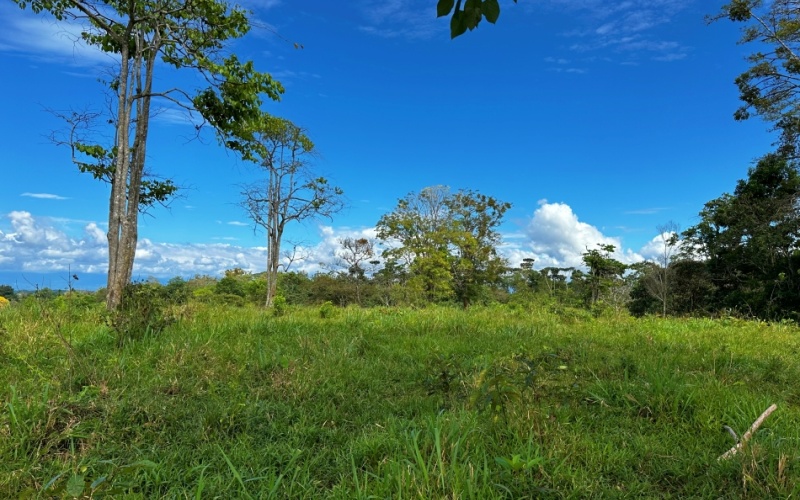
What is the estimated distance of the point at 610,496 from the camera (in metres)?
2.26

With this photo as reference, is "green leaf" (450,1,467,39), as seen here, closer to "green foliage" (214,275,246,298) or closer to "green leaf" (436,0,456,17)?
"green leaf" (436,0,456,17)

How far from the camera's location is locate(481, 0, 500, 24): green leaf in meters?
1.69

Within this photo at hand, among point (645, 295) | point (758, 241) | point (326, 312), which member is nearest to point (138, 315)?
point (326, 312)

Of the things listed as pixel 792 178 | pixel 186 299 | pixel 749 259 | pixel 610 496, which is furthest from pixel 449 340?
pixel 792 178

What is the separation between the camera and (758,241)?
63.1ft

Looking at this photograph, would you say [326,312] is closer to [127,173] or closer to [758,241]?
[127,173]

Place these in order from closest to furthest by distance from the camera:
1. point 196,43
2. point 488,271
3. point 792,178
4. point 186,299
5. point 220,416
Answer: point 220,416 < point 186,299 < point 196,43 < point 792,178 < point 488,271

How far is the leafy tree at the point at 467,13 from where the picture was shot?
5.55ft

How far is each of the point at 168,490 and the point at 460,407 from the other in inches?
78.6

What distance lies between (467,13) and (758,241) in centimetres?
2354

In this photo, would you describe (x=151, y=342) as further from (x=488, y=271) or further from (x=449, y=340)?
(x=488, y=271)

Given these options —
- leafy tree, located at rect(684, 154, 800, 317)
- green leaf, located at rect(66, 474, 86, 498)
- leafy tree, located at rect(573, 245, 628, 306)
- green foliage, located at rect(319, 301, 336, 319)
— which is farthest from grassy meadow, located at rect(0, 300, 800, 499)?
leafy tree, located at rect(573, 245, 628, 306)

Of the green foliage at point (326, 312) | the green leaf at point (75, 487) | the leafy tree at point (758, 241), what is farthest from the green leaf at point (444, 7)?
the leafy tree at point (758, 241)

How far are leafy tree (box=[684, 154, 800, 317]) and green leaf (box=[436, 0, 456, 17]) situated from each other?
19.9 metres
